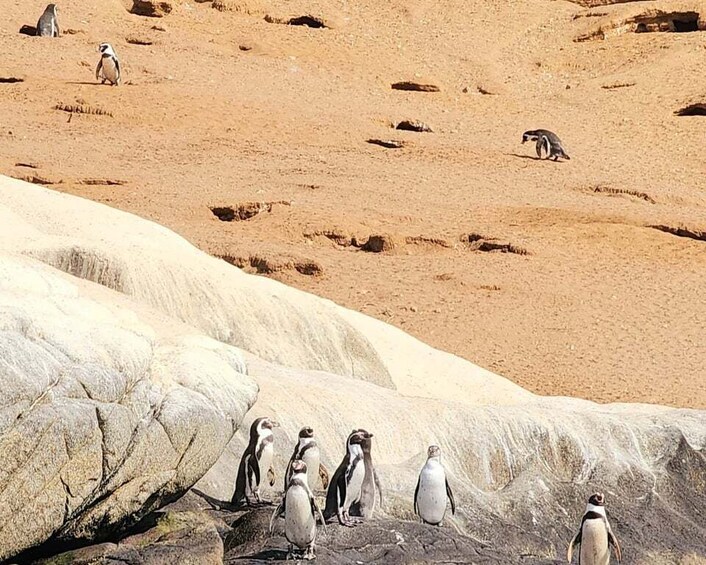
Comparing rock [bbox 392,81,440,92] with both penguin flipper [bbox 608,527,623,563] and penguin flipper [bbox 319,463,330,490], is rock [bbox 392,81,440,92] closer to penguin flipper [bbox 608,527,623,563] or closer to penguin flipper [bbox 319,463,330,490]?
penguin flipper [bbox 608,527,623,563]

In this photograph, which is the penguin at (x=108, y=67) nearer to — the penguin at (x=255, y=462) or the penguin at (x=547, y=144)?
the penguin at (x=547, y=144)

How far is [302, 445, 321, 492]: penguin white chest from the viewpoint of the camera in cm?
1152

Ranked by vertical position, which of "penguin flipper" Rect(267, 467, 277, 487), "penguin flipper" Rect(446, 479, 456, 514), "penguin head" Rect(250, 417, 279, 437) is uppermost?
"penguin head" Rect(250, 417, 279, 437)

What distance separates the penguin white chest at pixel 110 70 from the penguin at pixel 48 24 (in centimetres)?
369

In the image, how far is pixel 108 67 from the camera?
3133cm

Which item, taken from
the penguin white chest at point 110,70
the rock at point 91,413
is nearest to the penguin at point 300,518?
the rock at point 91,413

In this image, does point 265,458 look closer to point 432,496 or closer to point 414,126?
point 432,496

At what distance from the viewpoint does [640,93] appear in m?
36.2

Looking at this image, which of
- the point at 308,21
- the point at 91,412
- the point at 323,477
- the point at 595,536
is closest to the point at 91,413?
the point at 91,412

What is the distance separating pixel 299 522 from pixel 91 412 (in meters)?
1.64

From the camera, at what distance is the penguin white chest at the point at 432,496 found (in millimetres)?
11680

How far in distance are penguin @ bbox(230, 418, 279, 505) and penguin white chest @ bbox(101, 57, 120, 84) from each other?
20.8m

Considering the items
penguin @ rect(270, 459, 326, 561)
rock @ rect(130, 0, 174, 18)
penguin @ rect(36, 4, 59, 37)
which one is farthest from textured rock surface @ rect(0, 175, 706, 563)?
rock @ rect(130, 0, 174, 18)

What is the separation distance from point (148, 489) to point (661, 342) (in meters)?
13.5
